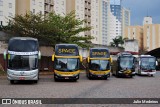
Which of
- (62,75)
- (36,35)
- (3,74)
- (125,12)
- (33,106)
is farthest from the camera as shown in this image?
(125,12)

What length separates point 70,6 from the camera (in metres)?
97.9

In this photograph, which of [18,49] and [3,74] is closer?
[18,49]

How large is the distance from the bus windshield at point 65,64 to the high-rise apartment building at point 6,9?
4379 centimetres

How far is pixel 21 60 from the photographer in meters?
29.9

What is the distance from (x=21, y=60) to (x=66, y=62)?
551 cm

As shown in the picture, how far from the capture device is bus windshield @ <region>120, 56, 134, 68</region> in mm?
44406

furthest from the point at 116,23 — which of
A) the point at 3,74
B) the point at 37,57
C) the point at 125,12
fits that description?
the point at 37,57

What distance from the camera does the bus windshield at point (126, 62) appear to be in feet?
146

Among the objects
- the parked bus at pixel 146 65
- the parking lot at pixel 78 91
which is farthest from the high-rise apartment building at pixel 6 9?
the parking lot at pixel 78 91

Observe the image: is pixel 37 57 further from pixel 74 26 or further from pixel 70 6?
pixel 70 6

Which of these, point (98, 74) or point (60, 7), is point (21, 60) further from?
point (60, 7)

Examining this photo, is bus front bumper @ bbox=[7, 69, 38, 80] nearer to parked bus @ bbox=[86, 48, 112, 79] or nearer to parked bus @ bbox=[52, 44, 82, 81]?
parked bus @ bbox=[52, 44, 82, 81]

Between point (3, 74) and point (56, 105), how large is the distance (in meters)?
30.4

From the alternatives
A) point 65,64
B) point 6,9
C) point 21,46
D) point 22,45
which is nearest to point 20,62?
point 21,46
